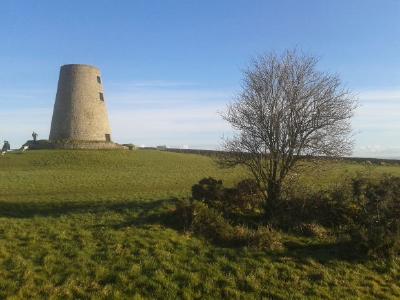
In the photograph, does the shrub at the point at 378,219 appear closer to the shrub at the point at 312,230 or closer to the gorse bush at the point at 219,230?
the shrub at the point at 312,230

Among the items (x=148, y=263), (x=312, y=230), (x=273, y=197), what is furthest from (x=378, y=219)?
(x=148, y=263)

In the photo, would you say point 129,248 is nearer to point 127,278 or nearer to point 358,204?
point 127,278

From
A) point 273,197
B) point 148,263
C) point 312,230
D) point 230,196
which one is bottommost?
point 148,263

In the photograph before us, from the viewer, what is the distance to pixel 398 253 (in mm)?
12672

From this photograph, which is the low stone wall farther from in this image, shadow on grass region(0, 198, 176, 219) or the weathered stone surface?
shadow on grass region(0, 198, 176, 219)

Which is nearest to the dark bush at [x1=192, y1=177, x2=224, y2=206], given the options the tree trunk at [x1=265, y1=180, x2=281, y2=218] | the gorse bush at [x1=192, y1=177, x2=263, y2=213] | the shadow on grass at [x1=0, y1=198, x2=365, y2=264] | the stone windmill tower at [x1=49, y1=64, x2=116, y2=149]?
the gorse bush at [x1=192, y1=177, x2=263, y2=213]

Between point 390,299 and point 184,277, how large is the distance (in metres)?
5.27

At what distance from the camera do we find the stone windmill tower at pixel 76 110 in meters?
50.9

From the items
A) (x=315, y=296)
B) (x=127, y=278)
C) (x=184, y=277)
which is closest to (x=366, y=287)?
Answer: (x=315, y=296)

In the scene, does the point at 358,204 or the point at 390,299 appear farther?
the point at 358,204

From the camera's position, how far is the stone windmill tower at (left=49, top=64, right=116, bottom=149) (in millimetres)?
50875

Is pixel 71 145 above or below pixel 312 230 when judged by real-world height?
above

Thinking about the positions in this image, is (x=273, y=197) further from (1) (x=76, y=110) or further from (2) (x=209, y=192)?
(1) (x=76, y=110)

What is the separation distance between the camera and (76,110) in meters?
51.0
